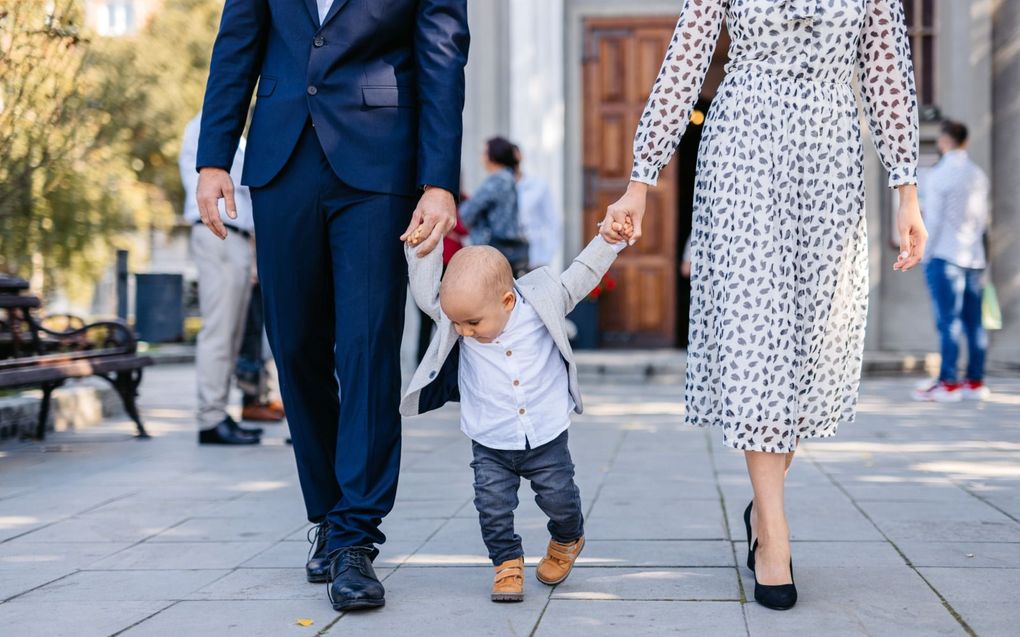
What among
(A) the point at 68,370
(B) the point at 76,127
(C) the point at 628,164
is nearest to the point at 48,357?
(A) the point at 68,370

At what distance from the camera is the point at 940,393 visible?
29.7 feet

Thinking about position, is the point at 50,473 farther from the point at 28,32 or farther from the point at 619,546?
the point at 619,546

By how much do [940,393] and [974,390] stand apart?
413 millimetres

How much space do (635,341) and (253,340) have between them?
5.65m

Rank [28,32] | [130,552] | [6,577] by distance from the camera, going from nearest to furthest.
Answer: [6,577] < [130,552] < [28,32]

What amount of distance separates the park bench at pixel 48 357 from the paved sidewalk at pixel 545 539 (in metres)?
0.43

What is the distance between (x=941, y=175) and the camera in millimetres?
9258

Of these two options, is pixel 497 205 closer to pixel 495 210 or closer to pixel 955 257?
pixel 495 210

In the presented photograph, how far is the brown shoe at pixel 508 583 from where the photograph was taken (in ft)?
10.7

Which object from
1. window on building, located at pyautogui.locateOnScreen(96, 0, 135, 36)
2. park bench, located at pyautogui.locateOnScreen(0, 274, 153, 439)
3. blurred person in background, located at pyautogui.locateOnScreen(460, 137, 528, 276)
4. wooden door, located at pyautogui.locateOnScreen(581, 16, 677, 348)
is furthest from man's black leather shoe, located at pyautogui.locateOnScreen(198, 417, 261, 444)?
window on building, located at pyautogui.locateOnScreen(96, 0, 135, 36)

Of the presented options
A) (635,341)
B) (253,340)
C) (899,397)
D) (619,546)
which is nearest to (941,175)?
(899,397)

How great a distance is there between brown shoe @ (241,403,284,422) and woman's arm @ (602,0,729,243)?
5.00 meters

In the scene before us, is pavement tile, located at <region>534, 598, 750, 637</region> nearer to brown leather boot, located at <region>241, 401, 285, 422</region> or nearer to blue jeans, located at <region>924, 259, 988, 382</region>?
brown leather boot, located at <region>241, 401, 285, 422</region>

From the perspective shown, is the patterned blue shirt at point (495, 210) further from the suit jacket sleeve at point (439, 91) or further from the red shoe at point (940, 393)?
the suit jacket sleeve at point (439, 91)
